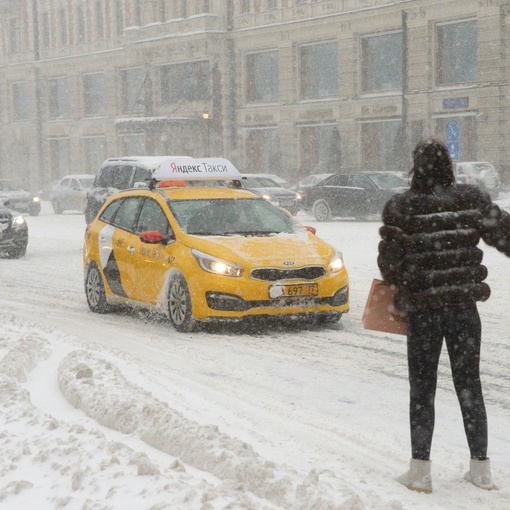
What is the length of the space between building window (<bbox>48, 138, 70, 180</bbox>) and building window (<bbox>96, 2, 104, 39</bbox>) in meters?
6.58

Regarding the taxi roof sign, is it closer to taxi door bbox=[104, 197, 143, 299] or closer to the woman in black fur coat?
taxi door bbox=[104, 197, 143, 299]

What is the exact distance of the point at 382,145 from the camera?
42812mm

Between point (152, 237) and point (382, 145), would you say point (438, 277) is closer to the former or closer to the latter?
point (152, 237)

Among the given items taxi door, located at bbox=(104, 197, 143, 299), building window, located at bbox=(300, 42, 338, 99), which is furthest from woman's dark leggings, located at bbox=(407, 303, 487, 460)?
building window, located at bbox=(300, 42, 338, 99)

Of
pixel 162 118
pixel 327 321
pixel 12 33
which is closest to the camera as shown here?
pixel 327 321

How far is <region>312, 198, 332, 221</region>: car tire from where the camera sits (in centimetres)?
3081

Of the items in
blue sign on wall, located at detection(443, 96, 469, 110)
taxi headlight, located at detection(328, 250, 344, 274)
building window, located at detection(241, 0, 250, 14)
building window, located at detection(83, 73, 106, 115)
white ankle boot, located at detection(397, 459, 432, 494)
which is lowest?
white ankle boot, located at detection(397, 459, 432, 494)

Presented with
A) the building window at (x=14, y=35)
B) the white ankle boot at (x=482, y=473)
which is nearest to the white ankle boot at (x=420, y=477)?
the white ankle boot at (x=482, y=473)

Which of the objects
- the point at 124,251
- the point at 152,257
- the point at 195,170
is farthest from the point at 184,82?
the point at 152,257

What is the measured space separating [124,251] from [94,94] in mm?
49297

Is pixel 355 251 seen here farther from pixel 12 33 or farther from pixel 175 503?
pixel 12 33

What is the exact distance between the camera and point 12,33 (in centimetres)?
6769

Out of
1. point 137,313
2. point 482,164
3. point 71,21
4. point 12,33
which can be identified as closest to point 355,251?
point 137,313

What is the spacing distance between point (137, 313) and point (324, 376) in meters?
4.36
